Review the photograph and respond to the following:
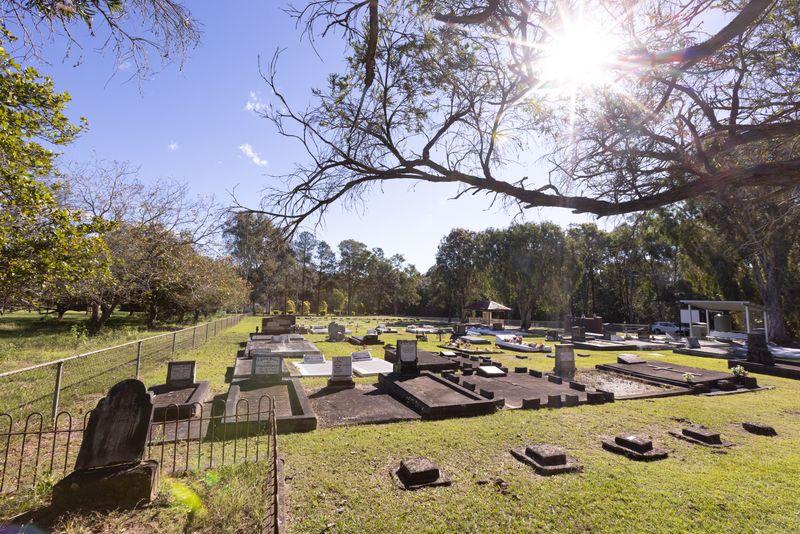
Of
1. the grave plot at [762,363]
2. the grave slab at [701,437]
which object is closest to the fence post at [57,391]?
the grave slab at [701,437]

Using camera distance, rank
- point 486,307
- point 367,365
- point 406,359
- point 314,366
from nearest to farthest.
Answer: point 406,359 < point 314,366 < point 367,365 < point 486,307

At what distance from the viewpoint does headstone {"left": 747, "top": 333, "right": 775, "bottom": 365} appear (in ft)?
51.6

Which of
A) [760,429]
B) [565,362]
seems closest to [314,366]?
[565,362]

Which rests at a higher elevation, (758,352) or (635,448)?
(758,352)

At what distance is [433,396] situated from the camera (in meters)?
9.55

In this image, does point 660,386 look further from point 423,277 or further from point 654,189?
→ point 423,277

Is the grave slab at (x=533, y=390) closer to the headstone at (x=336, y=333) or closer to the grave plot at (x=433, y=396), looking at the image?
the grave plot at (x=433, y=396)

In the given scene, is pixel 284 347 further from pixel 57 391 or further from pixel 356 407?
pixel 57 391

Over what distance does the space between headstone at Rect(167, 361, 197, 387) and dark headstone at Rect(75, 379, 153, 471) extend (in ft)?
18.6

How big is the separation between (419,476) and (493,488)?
0.97 m

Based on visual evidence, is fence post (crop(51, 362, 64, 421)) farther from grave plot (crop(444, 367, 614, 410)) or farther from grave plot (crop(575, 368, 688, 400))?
grave plot (crop(575, 368, 688, 400))

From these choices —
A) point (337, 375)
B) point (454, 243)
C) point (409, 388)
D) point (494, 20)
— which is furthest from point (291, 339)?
point (454, 243)

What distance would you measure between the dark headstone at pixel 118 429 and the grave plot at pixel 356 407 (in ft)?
11.7

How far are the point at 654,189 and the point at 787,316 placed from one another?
3653 cm
